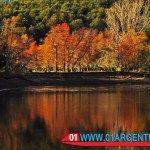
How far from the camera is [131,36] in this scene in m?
92.9

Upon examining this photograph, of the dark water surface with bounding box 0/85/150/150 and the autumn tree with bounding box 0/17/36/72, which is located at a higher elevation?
the autumn tree with bounding box 0/17/36/72

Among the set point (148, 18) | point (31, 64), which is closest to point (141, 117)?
point (31, 64)

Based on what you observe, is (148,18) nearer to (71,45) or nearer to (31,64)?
(71,45)

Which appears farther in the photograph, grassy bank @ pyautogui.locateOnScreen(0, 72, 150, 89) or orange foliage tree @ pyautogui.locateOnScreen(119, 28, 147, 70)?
orange foliage tree @ pyautogui.locateOnScreen(119, 28, 147, 70)

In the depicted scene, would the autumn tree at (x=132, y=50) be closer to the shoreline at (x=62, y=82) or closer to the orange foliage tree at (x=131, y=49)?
the orange foliage tree at (x=131, y=49)

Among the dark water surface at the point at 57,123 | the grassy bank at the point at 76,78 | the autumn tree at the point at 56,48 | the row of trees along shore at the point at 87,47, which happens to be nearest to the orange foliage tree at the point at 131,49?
the row of trees along shore at the point at 87,47

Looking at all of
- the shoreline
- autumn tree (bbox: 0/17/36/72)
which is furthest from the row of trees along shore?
the shoreline

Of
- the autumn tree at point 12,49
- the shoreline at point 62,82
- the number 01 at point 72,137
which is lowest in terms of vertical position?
the number 01 at point 72,137

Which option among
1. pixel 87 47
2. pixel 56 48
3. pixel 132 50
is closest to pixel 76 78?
pixel 56 48

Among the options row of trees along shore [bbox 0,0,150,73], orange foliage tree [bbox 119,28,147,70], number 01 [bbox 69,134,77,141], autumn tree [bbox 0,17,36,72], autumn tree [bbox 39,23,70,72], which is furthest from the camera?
orange foliage tree [bbox 119,28,147,70]

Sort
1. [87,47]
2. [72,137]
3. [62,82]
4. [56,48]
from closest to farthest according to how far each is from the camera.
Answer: [72,137] < [62,82] < [56,48] < [87,47]

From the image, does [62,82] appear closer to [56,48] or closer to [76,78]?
[76,78]

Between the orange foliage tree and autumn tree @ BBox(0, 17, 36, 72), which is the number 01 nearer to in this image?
autumn tree @ BBox(0, 17, 36, 72)

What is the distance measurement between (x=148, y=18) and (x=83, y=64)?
21.3m
